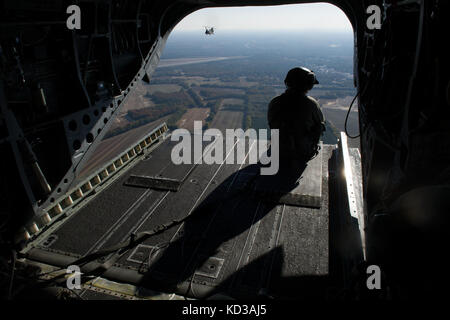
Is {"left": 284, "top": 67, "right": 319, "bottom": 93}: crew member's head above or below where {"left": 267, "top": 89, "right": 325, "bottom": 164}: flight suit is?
above

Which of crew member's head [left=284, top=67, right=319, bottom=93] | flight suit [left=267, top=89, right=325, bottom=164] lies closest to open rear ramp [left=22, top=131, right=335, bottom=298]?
flight suit [left=267, top=89, right=325, bottom=164]

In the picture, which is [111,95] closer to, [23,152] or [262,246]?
[23,152]

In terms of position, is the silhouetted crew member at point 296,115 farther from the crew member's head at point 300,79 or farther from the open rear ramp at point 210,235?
the open rear ramp at point 210,235

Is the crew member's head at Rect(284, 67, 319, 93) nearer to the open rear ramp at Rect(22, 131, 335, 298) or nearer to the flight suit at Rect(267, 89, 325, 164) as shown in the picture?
the flight suit at Rect(267, 89, 325, 164)

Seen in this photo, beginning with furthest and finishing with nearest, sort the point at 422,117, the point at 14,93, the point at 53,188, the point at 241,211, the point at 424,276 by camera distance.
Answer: the point at 241,211 < the point at 53,188 < the point at 14,93 < the point at 422,117 < the point at 424,276

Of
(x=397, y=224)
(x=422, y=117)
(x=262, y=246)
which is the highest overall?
(x=422, y=117)

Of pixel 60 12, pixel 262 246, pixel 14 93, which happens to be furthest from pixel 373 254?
pixel 60 12

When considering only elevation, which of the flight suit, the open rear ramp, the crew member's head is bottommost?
the open rear ramp
